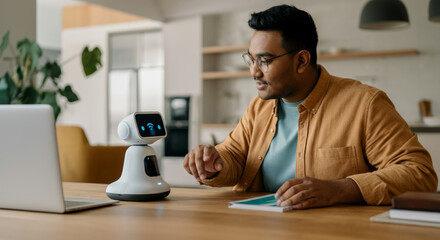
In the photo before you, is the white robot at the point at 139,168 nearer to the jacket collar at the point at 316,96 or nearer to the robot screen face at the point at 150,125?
the robot screen face at the point at 150,125

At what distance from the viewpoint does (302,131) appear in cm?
192

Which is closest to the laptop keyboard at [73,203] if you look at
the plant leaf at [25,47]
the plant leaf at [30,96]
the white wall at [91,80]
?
the plant leaf at [30,96]

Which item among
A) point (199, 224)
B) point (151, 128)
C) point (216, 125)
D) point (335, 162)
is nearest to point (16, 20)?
point (216, 125)

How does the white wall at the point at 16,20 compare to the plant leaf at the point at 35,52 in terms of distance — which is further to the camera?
the white wall at the point at 16,20

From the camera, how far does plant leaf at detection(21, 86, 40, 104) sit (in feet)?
13.4

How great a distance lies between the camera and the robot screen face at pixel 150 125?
162cm

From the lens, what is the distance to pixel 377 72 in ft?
22.4

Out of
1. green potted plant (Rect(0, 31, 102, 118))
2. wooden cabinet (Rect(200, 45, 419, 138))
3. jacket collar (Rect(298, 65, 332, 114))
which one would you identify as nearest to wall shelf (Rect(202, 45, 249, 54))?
wooden cabinet (Rect(200, 45, 419, 138))

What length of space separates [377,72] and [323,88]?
516cm

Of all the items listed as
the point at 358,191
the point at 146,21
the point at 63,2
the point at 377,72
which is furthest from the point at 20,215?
the point at 63,2

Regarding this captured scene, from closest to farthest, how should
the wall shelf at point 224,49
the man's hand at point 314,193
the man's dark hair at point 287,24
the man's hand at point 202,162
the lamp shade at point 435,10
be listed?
the man's hand at point 314,193 → the man's hand at point 202,162 → the man's dark hair at point 287,24 → the lamp shade at point 435,10 → the wall shelf at point 224,49

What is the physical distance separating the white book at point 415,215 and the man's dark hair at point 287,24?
902 millimetres

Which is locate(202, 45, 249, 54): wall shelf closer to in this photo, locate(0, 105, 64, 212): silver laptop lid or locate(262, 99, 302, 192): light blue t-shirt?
locate(262, 99, 302, 192): light blue t-shirt

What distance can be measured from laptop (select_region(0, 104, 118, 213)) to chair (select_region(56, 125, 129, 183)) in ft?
6.74
